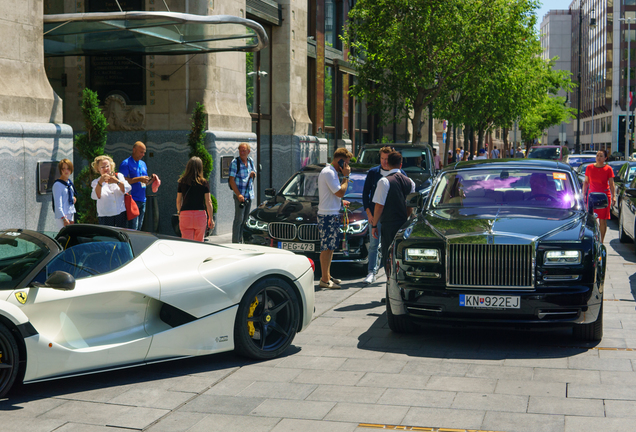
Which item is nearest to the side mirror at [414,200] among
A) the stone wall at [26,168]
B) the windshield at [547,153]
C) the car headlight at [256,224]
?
the car headlight at [256,224]

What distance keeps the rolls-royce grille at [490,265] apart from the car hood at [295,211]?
180 inches

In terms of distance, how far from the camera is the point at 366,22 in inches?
997

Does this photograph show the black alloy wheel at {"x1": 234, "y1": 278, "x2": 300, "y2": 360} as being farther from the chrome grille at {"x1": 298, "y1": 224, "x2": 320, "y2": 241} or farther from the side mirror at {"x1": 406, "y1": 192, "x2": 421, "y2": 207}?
the chrome grille at {"x1": 298, "y1": 224, "x2": 320, "y2": 241}

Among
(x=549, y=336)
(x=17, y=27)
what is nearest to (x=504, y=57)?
(x=17, y=27)

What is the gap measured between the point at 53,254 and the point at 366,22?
2128cm

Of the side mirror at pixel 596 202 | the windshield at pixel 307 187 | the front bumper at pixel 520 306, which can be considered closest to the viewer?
the front bumper at pixel 520 306

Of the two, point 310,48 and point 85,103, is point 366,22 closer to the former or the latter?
point 310,48

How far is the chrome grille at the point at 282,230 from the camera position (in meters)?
11.0

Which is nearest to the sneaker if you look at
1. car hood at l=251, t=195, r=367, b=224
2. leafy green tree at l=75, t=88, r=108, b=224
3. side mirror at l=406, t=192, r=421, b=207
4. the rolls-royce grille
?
car hood at l=251, t=195, r=367, b=224

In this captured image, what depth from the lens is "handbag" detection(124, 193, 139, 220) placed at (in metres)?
10.2

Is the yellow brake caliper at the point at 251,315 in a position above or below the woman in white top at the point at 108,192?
below

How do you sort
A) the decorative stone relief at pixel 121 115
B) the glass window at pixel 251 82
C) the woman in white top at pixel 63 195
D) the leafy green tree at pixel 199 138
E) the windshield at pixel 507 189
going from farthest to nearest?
1. the glass window at pixel 251 82
2. the decorative stone relief at pixel 121 115
3. the leafy green tree at pixel 199 138
4. the woman in white top at pixel 63 195
5. the windshield at pixel 507 189

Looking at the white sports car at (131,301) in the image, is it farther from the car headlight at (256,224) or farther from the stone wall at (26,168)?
the stone wall at (26,168)

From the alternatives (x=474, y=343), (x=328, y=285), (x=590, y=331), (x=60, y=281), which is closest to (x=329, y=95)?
(x=328, y=285)
